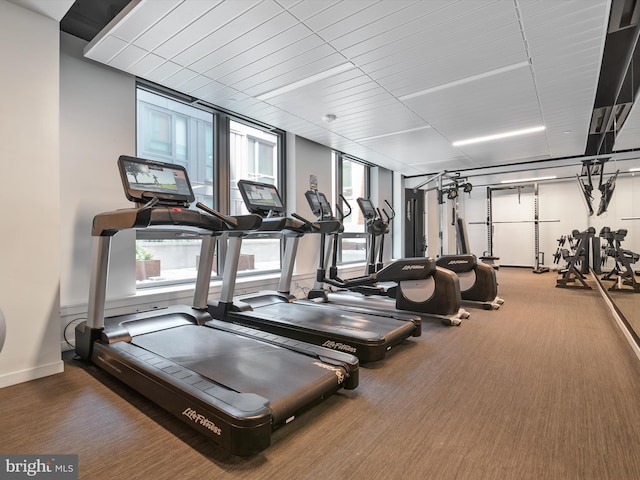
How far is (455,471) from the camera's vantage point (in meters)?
1.37

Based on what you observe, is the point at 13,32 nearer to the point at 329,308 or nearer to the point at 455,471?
the point at 329,308

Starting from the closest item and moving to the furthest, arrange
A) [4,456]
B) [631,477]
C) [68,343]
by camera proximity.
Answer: [631,477] → [4,456] → [68,343]

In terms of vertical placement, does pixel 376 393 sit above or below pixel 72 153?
below

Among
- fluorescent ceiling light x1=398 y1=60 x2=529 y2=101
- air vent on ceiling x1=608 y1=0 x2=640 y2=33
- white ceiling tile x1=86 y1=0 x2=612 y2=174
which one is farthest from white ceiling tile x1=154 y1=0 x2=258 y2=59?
air vent on ceiling x1=608 y1=0 x2=640 y2=33

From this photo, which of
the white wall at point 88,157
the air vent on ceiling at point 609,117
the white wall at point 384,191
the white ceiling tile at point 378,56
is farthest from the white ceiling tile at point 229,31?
the white wall at point 384,191

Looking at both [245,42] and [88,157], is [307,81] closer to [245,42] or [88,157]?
[245,42]

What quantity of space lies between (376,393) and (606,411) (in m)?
1.26

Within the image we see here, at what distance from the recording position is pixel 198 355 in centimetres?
223

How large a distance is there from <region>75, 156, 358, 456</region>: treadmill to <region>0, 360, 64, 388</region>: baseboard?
0.18 meters

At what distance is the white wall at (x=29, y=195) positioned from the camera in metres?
2.21

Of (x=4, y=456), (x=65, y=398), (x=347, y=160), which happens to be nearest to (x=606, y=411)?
(x=4, y=456)

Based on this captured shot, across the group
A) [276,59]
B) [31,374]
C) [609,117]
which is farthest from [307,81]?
[609,117]

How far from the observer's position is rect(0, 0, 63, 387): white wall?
7.25ft

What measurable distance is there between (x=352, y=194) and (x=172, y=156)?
14.7 feet
